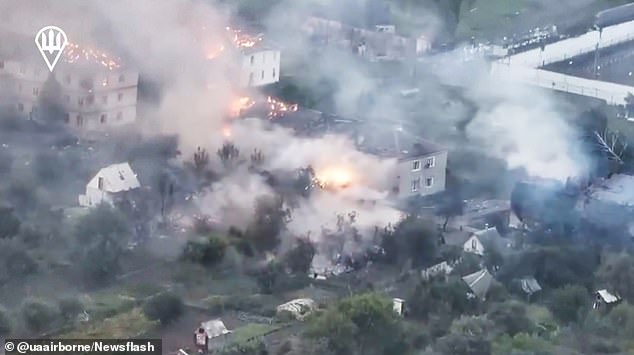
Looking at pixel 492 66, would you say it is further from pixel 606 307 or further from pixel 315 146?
pixel 606 307

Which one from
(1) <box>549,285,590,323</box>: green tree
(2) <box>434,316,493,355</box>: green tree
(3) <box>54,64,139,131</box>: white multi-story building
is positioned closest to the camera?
(2) <box>434,316,493,355</box>: green tree

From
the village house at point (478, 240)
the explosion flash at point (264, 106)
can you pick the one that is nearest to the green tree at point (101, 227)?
the village house at point (478, 240)

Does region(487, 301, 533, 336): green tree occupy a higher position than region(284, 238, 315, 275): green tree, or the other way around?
region(284, 238, 315, 275): green tree

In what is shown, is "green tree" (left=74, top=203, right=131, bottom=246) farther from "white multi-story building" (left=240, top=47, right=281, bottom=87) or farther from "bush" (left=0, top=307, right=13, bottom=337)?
"white multi-story building" (left=240, top=47, right=281, bottom=87)

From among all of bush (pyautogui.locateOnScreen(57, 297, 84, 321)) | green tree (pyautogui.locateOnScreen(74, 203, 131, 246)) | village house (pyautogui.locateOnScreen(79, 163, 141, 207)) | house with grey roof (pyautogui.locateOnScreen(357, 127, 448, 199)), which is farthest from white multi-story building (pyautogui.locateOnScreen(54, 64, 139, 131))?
bush (pyautogui.locateOnScreen(57, 297, 84, 321))

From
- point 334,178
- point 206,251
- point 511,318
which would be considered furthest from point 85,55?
point 511,318

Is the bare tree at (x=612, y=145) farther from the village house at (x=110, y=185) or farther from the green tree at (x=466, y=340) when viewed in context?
the green tree at (x=466, y=340)
